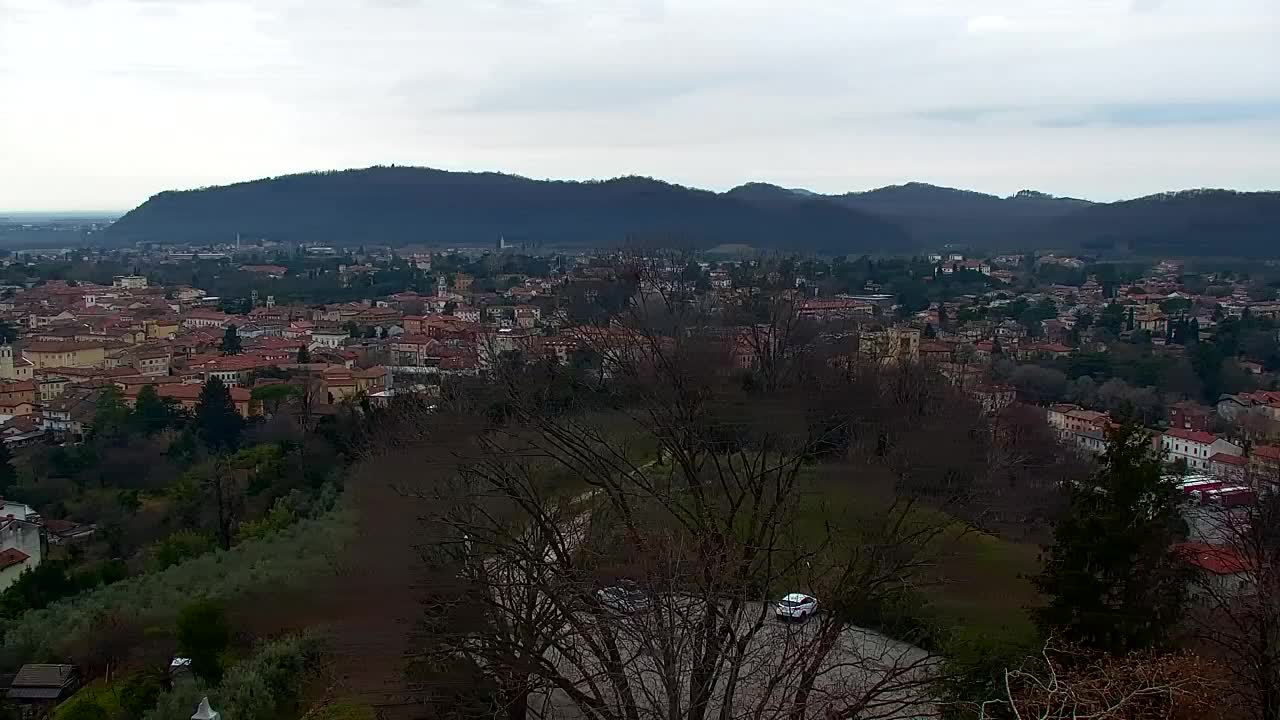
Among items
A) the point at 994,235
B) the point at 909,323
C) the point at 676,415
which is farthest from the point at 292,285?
the point at 994,235

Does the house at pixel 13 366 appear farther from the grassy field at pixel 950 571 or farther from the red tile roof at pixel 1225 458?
the red tile roof at pixel 1225 458

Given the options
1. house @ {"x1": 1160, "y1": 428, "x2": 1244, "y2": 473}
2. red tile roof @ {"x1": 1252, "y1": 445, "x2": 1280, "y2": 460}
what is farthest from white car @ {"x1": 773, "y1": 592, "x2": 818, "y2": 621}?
house @ {"x1": 1160, "y1": 428, "x2": 1244, "y2": 473}

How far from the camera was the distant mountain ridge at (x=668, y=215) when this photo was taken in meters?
69.6

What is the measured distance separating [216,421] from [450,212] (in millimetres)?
80771

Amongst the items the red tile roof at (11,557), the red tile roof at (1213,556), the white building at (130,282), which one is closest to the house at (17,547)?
the red tile roof at (11,557)

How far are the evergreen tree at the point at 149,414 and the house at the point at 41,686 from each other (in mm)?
13392

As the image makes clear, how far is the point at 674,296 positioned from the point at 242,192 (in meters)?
110

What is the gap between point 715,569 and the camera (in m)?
4.92

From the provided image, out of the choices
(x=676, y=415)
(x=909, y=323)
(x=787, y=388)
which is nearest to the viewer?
(x=676, y=415)

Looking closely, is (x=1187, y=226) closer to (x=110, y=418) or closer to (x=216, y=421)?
(x=216, y=421)

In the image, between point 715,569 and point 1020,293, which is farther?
point 1020,293

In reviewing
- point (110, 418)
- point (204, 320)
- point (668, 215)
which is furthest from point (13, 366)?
point (668, 215)

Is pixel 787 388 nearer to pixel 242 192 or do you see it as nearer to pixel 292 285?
pixel 292 285

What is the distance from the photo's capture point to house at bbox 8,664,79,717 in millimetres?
8859
